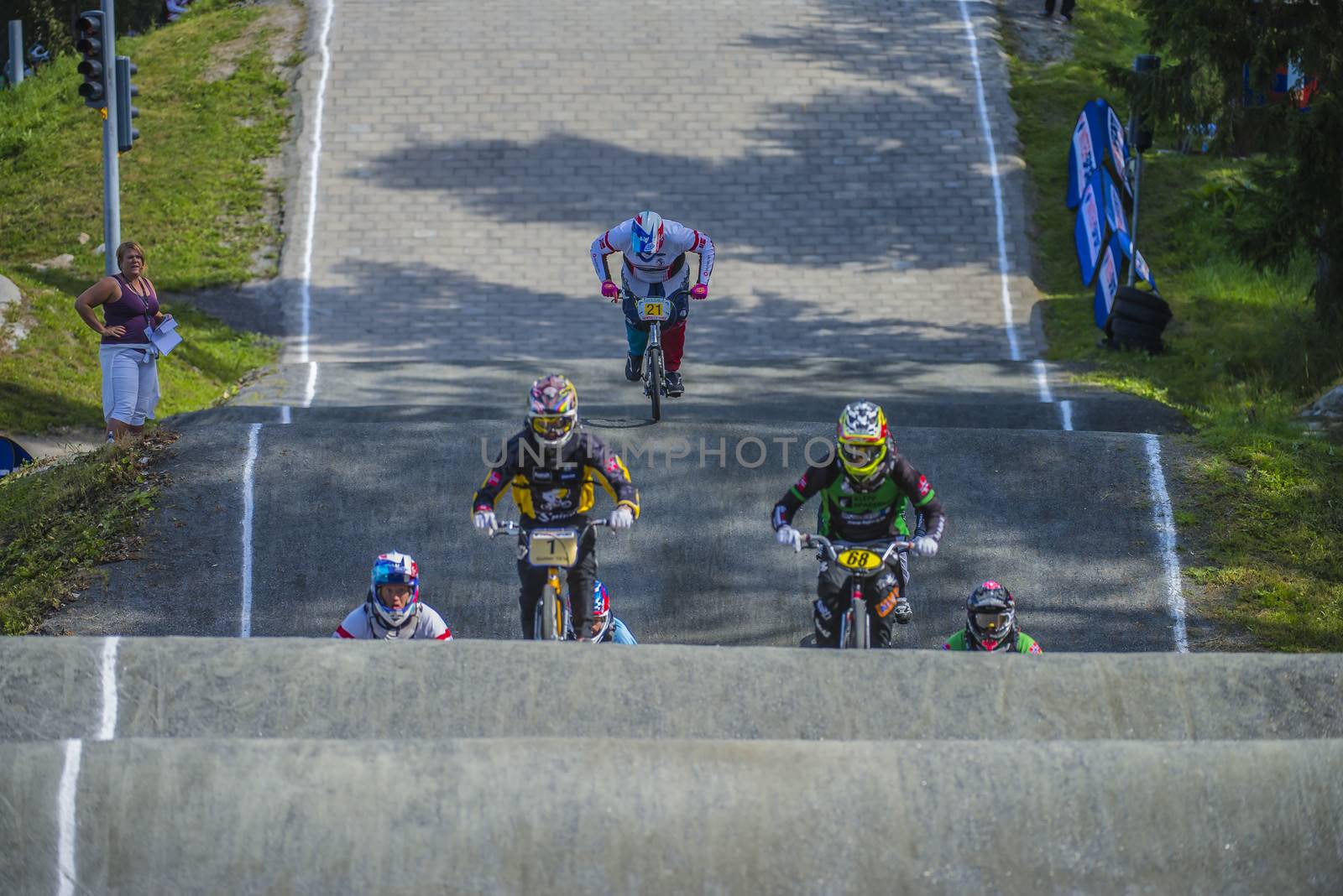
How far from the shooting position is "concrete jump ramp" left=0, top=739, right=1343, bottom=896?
6.90 m

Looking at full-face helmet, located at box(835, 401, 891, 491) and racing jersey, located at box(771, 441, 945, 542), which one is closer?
full-face helmet, located at box(835, 401, 891, 491)

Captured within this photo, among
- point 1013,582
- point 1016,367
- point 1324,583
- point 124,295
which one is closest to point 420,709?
point 1013,582

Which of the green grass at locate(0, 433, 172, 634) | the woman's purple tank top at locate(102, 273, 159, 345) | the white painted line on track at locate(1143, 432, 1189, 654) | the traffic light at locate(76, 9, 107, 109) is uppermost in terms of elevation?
the traffic light at locate(76, 9, 107, 109)

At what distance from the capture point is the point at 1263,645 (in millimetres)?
10953

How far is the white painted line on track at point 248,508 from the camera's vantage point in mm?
11453

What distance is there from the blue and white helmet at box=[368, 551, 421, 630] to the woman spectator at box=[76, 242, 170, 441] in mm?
4736

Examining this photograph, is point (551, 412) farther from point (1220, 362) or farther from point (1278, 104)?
point (1278, 104)

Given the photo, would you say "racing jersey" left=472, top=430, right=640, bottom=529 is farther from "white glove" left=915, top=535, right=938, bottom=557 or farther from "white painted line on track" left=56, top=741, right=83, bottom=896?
"white painted line on track" left=56, top=741, right=83, bottom=896

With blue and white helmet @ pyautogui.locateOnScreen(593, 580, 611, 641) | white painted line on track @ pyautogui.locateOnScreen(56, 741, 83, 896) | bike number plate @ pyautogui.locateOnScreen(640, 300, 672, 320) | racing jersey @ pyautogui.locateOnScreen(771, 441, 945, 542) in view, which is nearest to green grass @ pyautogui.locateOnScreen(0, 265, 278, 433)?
bike number plate @ pyautogui.locateOnScreen(640, 300, 672, 320)

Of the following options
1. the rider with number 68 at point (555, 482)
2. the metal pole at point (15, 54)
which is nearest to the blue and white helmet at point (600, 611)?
the rider with number 68 at point (555, 482)

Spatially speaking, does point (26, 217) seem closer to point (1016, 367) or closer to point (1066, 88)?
point (1016, 367)

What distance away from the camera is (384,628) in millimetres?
9547

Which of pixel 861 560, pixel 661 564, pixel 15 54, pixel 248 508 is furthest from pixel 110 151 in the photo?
pixel 861 560

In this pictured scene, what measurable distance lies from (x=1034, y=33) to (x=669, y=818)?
914 inches
